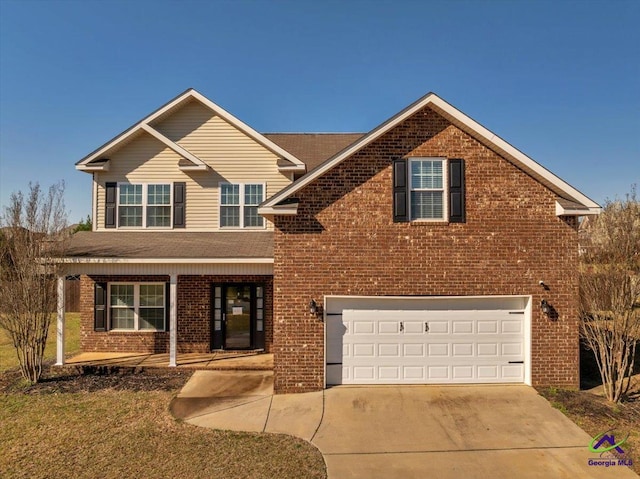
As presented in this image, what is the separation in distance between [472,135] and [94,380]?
1126 centimetres

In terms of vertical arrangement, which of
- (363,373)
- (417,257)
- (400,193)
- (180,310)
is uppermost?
(400,193)

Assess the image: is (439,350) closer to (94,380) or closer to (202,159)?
(94,380)

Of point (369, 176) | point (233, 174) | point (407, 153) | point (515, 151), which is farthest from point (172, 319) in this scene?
point (515, 151)

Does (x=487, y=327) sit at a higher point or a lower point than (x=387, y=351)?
higher

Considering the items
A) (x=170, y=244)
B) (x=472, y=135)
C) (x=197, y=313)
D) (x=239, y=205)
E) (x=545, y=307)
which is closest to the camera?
(x=545, y=307)

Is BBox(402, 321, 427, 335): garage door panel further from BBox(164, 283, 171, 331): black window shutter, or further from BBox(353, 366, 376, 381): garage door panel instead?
BBox(164, 283, 171, 331): black window shutter

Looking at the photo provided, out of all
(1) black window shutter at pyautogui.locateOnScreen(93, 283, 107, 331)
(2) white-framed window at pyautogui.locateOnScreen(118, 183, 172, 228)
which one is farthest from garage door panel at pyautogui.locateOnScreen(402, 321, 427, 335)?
(1) black window shutter at pyautogui.locateOnScreen(93, 283, 107, 331)

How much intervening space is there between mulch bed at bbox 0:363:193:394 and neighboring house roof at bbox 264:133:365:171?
27.9 feet

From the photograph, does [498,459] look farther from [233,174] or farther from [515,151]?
[233,174]

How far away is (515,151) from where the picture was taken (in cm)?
934

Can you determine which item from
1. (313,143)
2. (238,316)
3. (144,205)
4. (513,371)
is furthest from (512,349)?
(144,205)

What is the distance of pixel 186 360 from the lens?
11766mm

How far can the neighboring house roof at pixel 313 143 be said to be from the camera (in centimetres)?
1569

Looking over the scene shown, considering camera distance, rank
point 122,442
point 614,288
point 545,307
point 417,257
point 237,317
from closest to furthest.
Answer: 1. point 122,442
2. point 614,288
3. point 545,307
4. point 417,257
5. point 237,317
